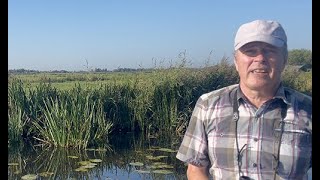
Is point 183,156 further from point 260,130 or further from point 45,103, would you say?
point 45,103

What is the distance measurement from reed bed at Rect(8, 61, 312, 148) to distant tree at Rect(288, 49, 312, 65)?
0.20m

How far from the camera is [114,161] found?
149 centimetres

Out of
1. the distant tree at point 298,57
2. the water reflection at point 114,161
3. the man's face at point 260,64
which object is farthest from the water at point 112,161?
the distant tree at point 298,57

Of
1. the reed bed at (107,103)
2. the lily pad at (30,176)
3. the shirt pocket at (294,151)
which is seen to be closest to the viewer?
the shirt pocket at (294,151)

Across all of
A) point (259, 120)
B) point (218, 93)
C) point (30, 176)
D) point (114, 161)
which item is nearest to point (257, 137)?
point (259, 120)

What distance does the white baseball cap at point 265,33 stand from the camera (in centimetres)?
Result: 120

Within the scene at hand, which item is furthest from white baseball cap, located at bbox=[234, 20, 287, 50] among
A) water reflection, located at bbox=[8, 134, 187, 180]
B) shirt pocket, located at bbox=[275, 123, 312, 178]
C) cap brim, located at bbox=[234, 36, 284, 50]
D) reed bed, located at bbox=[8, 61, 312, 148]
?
water reflection, located at bbox=[8, 134, 187, 180]

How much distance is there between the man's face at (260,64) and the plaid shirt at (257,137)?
5 cm

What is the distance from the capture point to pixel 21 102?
1594 mm

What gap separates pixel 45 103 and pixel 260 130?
882 millimetres

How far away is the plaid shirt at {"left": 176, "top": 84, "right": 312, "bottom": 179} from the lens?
1.19 m

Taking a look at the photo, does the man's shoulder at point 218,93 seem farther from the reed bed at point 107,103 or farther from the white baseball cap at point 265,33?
the white baseball cap at point 265,33

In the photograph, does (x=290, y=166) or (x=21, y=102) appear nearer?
(x=290, y=166)

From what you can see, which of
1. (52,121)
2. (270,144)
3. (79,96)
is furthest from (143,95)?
(270,144)
